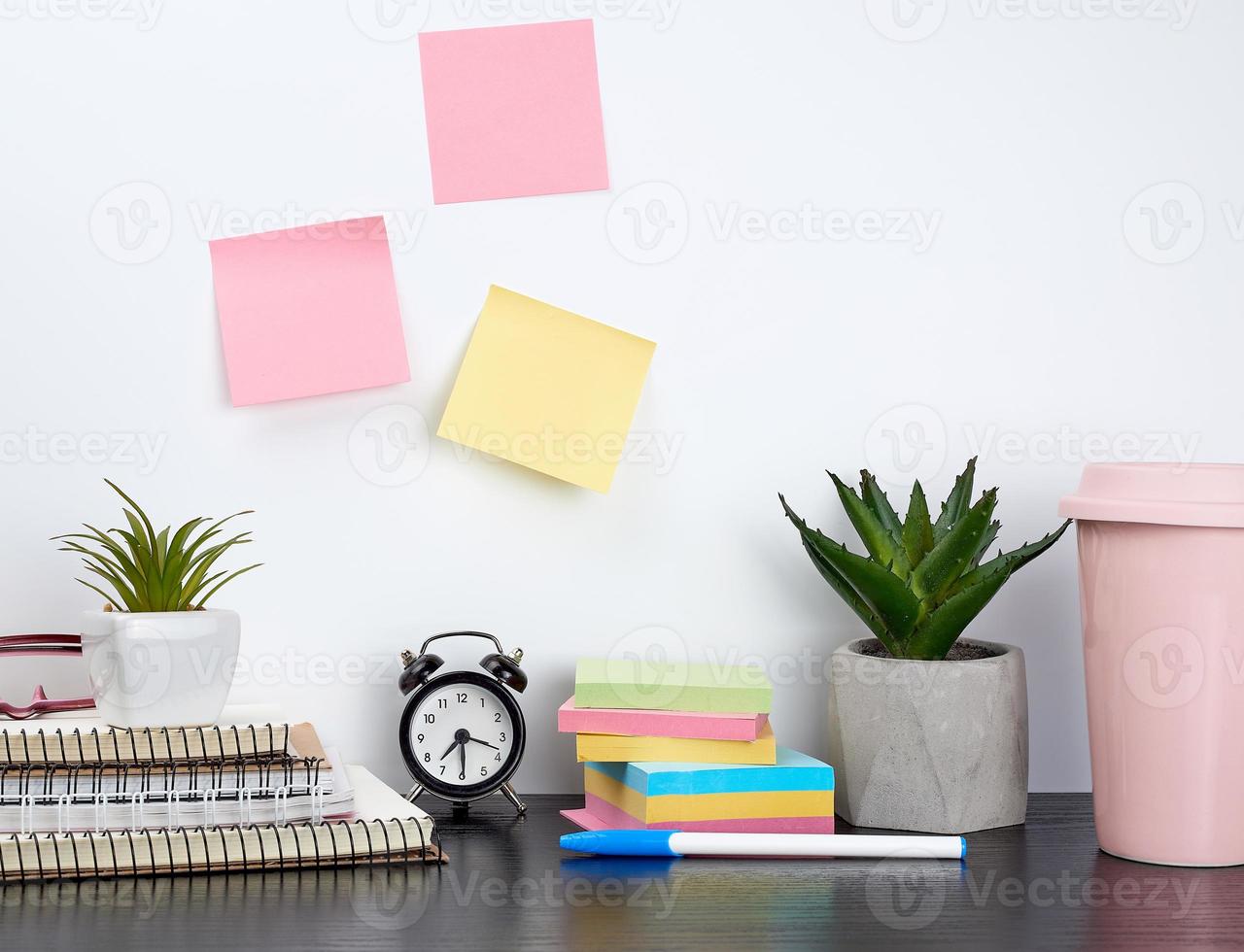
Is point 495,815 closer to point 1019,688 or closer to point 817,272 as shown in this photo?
point 1019,688

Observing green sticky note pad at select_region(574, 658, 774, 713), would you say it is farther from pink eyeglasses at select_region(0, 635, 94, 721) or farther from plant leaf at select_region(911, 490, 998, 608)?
pink eyeglasses at select_region(0, 635, 94, 721)

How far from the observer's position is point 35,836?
669 millimetres

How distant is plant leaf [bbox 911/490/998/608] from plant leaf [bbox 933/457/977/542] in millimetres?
19

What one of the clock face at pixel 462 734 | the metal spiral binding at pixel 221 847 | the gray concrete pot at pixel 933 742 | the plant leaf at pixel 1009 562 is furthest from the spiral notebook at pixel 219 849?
the plant leaf at pixel 1009 562

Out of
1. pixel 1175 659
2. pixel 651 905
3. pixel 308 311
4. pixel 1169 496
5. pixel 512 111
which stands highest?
pixel 512 111

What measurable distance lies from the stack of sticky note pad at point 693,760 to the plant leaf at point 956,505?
18 cm

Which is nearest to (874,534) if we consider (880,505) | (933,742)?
(880,505)

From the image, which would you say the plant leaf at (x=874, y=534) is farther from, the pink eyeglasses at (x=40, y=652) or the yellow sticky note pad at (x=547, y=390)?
the pink eyeglasses at (x=40, y=652)

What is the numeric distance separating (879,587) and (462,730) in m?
0.32

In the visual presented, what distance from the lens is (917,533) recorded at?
0.84 meters

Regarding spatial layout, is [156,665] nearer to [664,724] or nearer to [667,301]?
[664,724]

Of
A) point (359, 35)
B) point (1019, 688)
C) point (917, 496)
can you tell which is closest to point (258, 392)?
point (359, 35)

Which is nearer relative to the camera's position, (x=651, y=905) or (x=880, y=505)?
(x=651, y=905)

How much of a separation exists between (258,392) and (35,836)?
0.36m
